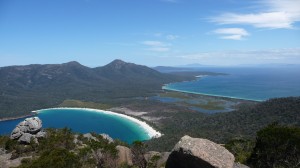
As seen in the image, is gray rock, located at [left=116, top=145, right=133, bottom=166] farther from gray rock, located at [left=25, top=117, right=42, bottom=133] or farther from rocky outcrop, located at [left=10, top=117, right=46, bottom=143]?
gray rock, located at [left=25, top=117, right=42, bottom=133]

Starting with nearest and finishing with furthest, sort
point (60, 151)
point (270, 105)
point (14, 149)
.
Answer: point (60, 151) → point (14, 149) → point (270, 105)

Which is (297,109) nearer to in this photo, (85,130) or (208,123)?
(208,123)

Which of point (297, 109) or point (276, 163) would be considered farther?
point (297, 109)

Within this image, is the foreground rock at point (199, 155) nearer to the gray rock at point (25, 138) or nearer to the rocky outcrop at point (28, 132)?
the gray rock at point (25, 138)

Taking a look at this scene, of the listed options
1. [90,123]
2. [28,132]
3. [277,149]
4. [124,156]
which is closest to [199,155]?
[277,149]

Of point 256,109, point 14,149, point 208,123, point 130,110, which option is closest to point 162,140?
point 208,123

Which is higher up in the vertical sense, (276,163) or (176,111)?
(276,163)
